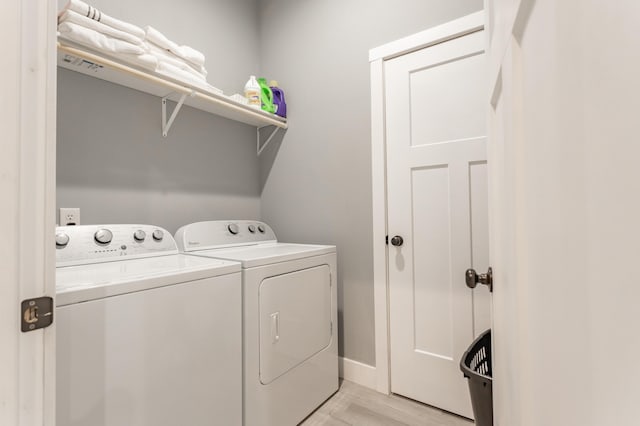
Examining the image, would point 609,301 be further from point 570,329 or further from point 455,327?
point 455,327

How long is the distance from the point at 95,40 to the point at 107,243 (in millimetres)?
892

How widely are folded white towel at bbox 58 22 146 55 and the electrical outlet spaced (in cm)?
77

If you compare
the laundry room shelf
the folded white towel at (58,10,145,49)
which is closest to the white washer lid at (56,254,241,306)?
the laundry room shelf

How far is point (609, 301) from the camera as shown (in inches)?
8.4

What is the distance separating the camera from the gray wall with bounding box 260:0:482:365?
1980 mm

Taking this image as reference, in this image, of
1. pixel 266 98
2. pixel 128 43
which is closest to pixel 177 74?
pixel 128 43

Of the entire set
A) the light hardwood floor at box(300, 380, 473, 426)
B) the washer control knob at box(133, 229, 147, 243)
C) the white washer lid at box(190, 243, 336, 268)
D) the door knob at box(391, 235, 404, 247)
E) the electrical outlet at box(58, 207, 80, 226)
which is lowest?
the light hardwood floor at box(300, 380, 473, 426)

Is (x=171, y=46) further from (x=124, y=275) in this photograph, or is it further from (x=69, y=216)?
(x=124, y=275)

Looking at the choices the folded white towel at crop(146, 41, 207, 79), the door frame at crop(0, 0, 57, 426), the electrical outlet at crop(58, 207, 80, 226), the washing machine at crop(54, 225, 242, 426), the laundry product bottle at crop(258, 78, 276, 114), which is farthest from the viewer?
the laundry product bottle at crop(258, 78, 276, 114)

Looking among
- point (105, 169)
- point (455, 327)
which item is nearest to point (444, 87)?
point (455, 327)

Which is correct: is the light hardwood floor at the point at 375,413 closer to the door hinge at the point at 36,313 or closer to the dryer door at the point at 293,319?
the dryer door at the point at 293,319

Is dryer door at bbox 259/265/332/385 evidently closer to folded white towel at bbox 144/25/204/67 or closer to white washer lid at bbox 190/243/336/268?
white washer lid at bbox 190/243/336/268

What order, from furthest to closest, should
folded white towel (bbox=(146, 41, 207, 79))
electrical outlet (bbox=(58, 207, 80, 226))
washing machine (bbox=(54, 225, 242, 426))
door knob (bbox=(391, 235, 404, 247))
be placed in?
door knob (bbox=(391, 235, 404, 247)) < folded white towel (bbox=(146, 41, 207, 79)) < electrical outlet (bbox=(58, 207, 80, 226)) < washing machine (bbox=(54, 225, 242, 426))

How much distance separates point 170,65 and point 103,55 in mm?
319
